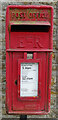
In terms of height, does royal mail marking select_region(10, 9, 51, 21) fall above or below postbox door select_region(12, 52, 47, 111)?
above

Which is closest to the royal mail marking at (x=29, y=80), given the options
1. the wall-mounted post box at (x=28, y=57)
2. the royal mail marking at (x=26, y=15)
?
the wall-mounted post box at (x=28, y=57)

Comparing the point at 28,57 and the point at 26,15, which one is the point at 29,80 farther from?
the point at 26,15

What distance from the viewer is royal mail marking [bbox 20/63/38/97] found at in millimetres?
1243

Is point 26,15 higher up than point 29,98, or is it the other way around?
point 26,15

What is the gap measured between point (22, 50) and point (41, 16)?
40 centimetres

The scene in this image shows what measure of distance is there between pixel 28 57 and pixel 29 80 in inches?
9.9

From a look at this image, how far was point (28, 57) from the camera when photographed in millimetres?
1241

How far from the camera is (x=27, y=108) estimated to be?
1306mm

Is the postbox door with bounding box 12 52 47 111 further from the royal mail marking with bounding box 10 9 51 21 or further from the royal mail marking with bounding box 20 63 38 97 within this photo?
the royal mail marking with bounding box 10 9 51 21

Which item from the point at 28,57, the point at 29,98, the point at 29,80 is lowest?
the point at 29,98

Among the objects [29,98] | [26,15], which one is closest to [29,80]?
[29,98]

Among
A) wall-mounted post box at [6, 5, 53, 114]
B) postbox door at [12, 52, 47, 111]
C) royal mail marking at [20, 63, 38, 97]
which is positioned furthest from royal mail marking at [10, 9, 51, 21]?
royal mail marking at [20, 63, 38, 97]

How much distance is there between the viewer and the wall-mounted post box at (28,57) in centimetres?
118

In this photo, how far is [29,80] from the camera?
1258mm
